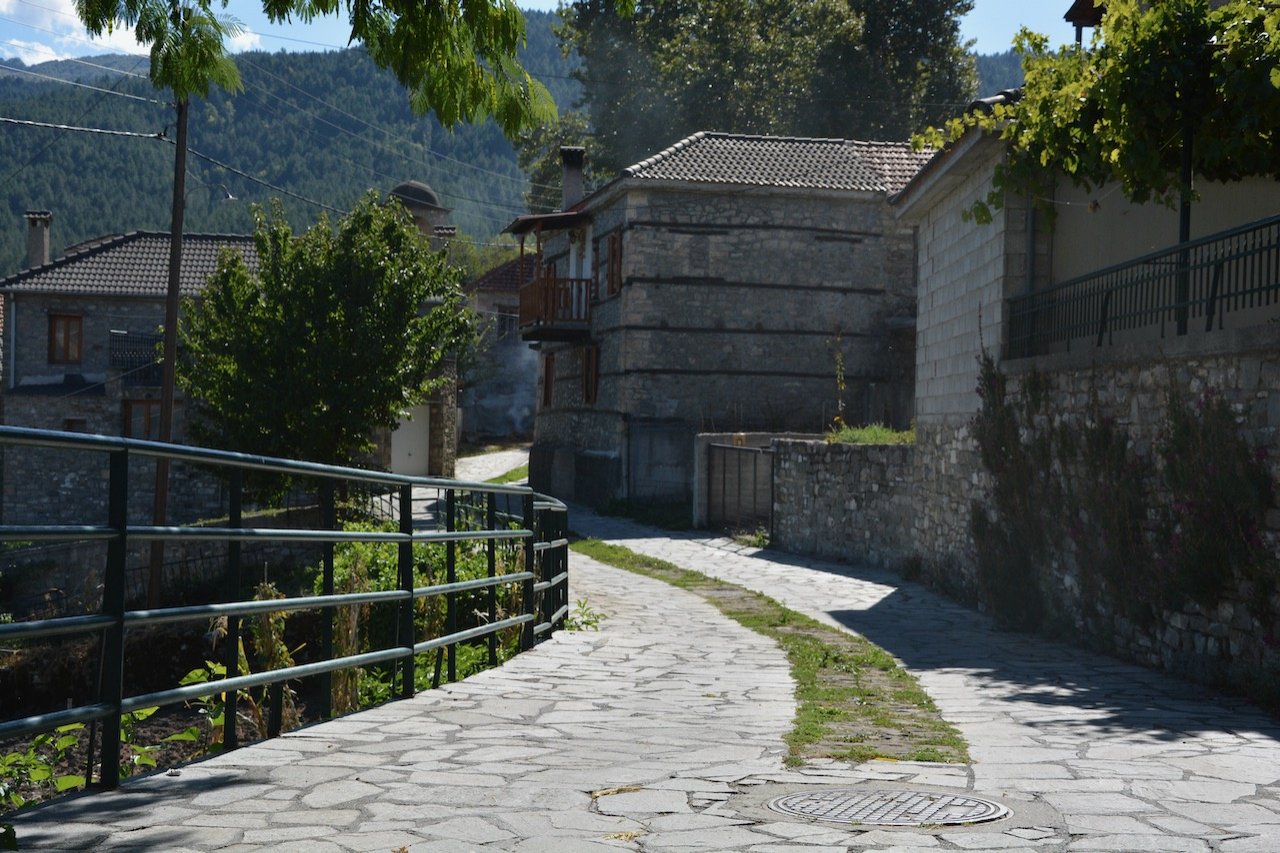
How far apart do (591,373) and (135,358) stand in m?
14.3

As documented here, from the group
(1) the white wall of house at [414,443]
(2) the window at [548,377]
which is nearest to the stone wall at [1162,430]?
(2) the window at [548,377]

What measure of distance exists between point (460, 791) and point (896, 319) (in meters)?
24.9

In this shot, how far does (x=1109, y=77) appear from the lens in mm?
9422

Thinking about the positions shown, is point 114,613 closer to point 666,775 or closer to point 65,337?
point 666,775

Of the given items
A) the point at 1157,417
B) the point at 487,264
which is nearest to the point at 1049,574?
the point at 1157,417

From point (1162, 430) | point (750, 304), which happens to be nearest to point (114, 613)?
point (1162, 430)

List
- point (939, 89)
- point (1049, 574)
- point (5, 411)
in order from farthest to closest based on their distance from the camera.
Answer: point (939, 89) < point (5, 411) < point (1049, 574)

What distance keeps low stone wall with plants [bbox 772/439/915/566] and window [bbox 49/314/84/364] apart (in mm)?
25312

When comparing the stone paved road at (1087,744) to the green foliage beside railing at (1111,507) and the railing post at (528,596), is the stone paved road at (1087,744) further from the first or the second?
the railing post at (528,596)

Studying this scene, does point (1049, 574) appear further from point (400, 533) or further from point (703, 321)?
point (703, 321)

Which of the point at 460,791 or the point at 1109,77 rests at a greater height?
the point at 1109,77

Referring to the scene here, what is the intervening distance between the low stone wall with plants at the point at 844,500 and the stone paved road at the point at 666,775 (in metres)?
8.69

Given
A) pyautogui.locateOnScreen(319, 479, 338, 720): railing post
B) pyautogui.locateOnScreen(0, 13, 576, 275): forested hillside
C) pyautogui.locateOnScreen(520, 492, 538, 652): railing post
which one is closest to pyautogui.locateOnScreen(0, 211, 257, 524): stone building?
pyautogui.locateOnScreen(520, 492, 538, 652): railing post

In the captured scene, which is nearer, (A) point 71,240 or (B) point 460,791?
(B) point 460,791
